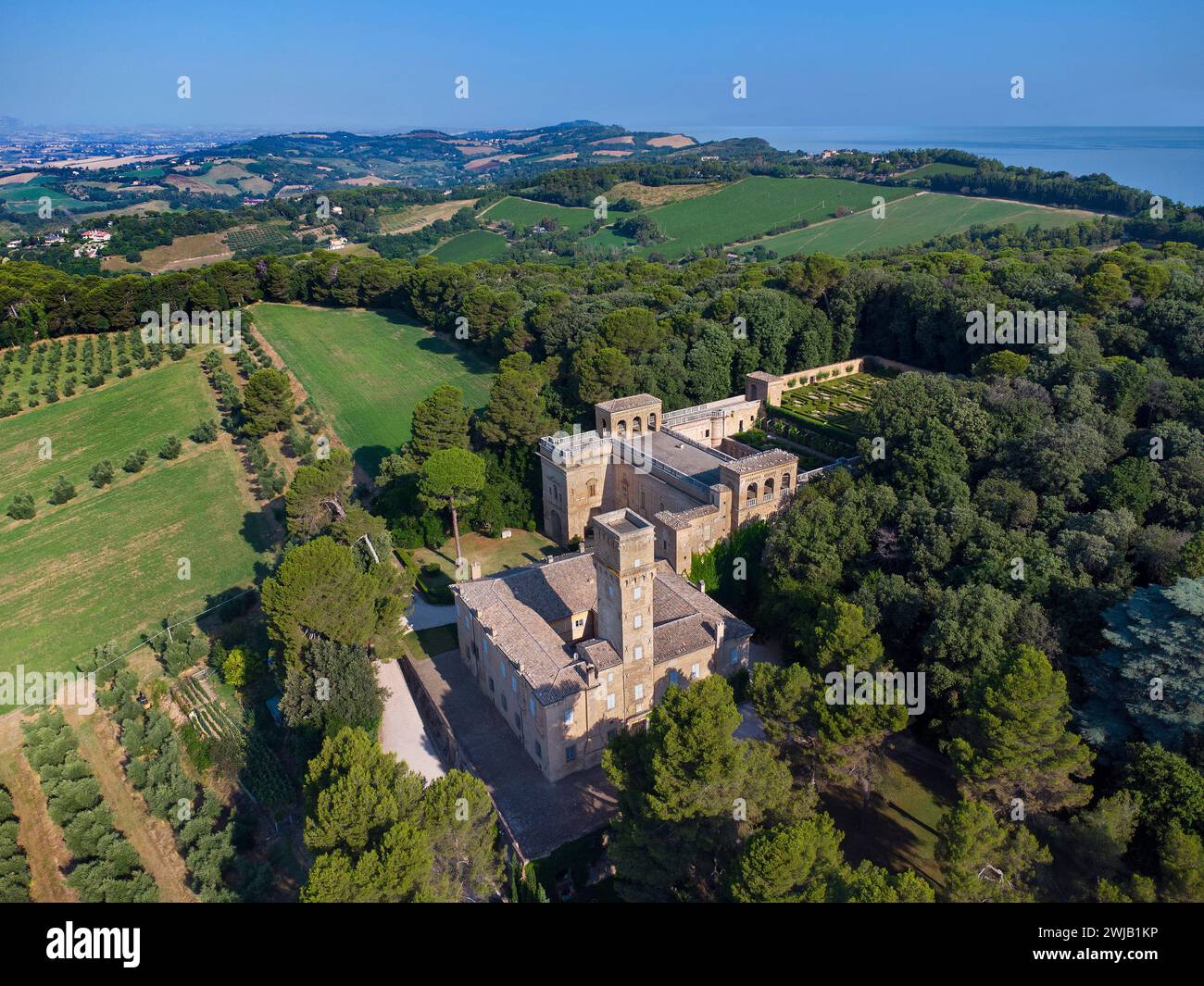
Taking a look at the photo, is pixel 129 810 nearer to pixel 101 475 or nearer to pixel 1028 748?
pixel 101 475

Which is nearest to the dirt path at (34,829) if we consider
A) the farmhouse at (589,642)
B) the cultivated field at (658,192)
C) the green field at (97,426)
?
the farmhouse at (589,642)

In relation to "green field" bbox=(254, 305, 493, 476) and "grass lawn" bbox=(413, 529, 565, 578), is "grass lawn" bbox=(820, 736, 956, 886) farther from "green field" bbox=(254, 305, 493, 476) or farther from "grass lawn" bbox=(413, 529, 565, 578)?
"green field" bbox=(254, 305, 493, 476)

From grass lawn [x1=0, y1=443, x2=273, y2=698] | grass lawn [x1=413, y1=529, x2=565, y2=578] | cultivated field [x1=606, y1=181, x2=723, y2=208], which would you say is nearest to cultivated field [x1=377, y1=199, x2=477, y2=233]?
cultivated field [x1=606, y1=181, x2=723, y2=208]

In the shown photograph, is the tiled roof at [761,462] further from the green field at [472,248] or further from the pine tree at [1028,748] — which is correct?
the green field at [472,248]

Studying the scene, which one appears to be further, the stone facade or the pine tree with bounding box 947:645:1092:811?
the stone facade

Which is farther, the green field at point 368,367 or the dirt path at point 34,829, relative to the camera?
the green field at point 368,367

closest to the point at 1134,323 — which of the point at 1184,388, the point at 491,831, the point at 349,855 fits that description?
the point at 1184,388

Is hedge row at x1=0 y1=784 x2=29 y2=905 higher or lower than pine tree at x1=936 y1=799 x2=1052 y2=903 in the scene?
lower
